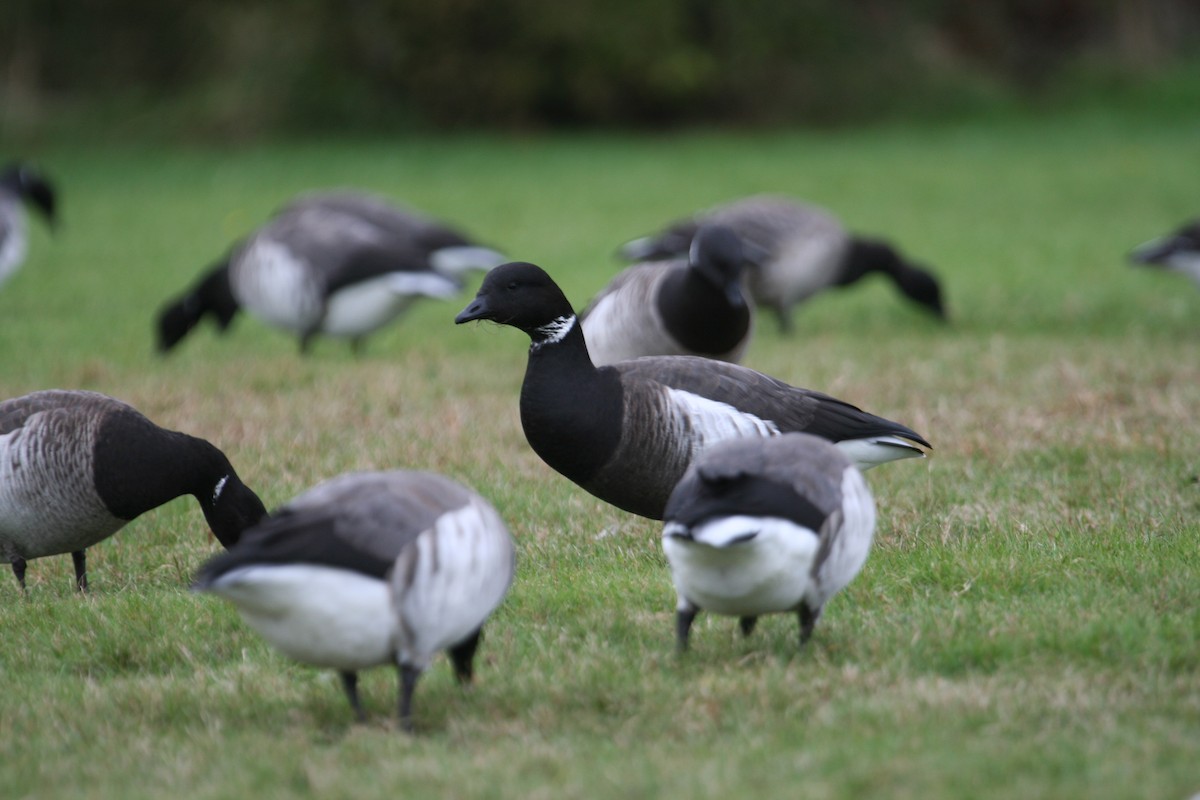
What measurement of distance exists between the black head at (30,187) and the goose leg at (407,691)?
1164 centimetres

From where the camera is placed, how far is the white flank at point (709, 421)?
17.0ft

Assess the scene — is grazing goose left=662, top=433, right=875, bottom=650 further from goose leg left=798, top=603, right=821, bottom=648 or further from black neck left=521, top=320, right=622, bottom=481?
black neck left=521, top=320, right=622, bottom=481

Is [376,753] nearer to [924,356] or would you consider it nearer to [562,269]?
[924,356]

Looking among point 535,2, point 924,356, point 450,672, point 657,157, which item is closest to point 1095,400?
point 924,356

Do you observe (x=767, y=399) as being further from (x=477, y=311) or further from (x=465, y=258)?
(x=465, y=258)

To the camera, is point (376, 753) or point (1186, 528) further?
point (1186, 528)

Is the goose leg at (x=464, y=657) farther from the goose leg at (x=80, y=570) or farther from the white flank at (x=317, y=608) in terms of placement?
the goose leg at (x=80, y=570)

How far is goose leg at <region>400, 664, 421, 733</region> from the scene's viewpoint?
145 inches

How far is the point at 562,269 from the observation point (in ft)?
45.0

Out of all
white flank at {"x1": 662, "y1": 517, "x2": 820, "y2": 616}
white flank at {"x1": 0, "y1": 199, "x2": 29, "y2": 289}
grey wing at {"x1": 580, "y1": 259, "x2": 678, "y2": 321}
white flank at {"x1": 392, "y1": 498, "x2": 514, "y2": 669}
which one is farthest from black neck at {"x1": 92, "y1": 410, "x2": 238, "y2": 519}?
white flank at {"x1": 0, "y1": 199, "x2": 29, "y2": 289}

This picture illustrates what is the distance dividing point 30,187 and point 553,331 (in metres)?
11.0

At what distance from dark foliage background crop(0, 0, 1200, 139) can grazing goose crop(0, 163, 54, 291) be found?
12.4 metres

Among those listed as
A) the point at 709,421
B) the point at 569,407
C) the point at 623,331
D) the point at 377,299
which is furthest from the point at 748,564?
the point at 377,299

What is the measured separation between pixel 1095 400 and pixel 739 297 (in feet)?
7.48
